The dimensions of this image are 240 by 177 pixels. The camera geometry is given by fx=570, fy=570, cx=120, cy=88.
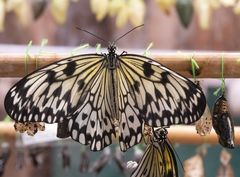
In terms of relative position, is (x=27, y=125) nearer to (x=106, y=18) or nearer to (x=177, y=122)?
(x=177, y=122)

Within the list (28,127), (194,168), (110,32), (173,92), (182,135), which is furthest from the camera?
(110,32)

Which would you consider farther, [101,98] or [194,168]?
[194,168]

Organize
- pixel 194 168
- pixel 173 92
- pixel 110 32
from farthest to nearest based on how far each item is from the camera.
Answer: pixel 110 32, pixel 194 168, pixel 173 92

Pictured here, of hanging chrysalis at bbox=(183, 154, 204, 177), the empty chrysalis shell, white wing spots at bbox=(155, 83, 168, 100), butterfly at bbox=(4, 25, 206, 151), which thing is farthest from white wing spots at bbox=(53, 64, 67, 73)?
hanging chrysalis at bbox=(183, 154, 204, 177)

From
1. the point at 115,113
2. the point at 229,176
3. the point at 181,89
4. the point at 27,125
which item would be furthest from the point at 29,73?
the point at 229,176

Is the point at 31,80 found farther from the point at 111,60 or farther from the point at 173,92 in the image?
the point at 173,92

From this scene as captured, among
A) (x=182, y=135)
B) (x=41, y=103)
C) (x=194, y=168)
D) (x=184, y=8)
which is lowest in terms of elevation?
(x=194, y=168)

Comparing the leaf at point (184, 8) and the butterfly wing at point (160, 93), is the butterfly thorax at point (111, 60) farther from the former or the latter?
the leaf at point (184, 8)

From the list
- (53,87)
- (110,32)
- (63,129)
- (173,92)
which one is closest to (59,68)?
(53,87)
